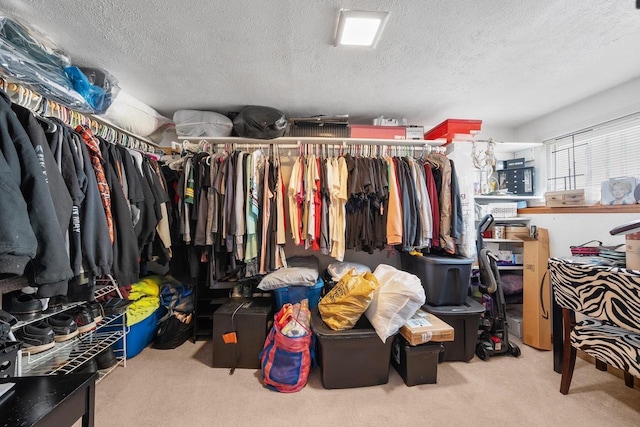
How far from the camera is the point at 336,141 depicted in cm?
235

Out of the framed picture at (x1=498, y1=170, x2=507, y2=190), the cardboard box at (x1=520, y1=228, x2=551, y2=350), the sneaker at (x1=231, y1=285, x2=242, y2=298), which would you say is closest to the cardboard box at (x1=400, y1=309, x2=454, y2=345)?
the cardboard box at (x1=520, y1=228, x2=551, y2=350)

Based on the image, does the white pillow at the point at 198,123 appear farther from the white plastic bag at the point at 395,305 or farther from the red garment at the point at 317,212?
the white plastic bag at the point at 395,305

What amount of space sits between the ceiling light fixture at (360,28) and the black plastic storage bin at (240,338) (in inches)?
77.6

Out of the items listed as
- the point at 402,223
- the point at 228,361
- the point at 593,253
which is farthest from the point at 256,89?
the point at 593,253

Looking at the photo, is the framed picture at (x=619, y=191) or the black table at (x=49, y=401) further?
the framed picture at (x=619, y=191)

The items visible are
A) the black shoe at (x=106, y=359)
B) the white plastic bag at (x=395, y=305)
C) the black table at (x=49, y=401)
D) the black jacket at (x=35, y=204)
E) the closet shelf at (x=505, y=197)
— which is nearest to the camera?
the black table at (x=49, y=401)

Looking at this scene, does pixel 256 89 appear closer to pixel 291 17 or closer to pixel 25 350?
pixel 291 17

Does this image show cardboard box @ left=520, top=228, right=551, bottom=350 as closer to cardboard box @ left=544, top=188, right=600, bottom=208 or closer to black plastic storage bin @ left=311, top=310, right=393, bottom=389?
cardboard box @ left=544, top=188, right=600, bottom=208

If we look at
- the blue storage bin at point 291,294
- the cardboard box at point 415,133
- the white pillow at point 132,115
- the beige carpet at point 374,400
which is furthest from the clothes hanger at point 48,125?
the cardboard box at point 415,133

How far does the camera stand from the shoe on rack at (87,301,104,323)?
1649 millimetres

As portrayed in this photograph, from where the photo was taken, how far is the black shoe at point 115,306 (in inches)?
70.0

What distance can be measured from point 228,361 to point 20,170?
167 cm

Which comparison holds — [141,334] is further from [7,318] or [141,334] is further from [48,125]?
[48,125]

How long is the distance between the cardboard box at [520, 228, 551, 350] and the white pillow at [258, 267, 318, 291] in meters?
2.01
